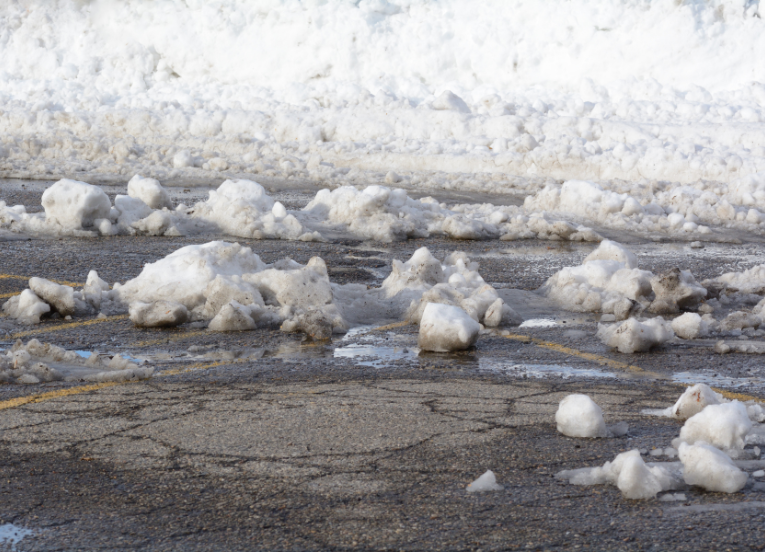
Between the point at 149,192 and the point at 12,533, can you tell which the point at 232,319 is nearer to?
the point at 12,533

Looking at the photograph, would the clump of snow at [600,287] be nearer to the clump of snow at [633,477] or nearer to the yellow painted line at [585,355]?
the yellow painted line at [585,355]

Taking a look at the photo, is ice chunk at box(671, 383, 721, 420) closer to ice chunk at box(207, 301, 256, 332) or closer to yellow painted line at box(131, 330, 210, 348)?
ice chunk at box(207, 301, 256, 332)

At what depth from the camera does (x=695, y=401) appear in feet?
13.7

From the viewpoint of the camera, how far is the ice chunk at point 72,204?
34.4 feet

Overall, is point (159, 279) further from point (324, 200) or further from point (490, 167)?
point (490, 167)

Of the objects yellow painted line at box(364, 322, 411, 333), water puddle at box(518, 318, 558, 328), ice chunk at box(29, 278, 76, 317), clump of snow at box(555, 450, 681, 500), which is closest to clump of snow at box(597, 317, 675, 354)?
water puddle at box(518, 318, 558, 328)

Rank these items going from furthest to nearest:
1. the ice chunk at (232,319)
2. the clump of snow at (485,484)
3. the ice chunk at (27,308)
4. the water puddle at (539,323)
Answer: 1. the water puddle at (539,323)
2. the ice chunk at (27,308)
3. the ice chunk at (232,319)
4. the clump of snow at (485,484)

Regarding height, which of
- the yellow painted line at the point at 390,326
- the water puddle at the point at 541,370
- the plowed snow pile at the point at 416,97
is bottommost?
the water puddle at the point at 541,370

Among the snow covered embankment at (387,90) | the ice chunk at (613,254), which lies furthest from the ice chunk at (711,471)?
the snow covered embankment at (387,90)

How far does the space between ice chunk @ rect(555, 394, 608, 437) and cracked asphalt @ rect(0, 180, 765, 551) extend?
7 cm

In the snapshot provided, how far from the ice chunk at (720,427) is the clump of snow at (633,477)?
328 mm

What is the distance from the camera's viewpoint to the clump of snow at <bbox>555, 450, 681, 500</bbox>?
10.3 ft

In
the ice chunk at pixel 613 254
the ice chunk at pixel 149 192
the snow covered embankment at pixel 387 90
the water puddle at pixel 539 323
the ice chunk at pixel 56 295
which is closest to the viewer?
the ice chunk at pixel 56 295

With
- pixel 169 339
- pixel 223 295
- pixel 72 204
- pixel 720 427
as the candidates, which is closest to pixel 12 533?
pixel 720 427
